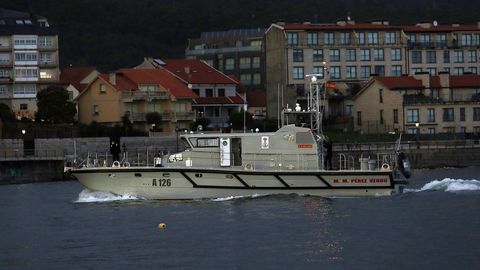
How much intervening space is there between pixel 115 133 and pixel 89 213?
Result: 43.5 m

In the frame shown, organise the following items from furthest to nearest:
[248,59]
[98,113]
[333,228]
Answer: [248,59] → [98,113] → [333,228]

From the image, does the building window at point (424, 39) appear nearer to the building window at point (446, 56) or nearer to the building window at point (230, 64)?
the building window at point (446, 56)

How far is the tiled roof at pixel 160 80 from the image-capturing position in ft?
367

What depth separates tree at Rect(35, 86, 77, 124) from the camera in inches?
4208

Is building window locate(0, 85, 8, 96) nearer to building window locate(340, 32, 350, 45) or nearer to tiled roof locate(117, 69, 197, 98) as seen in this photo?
tiled roof locate(117, 69, 197, 98)

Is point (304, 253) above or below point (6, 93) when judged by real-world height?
below

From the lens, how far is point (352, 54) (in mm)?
123625

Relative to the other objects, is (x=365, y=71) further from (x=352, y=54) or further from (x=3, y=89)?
(x=3, y=89)

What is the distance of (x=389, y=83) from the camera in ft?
368

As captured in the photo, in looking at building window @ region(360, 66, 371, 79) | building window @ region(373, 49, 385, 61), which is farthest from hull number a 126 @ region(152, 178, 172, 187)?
building window @ region(373, 49, 385, 61)

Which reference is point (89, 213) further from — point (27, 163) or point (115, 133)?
point (115, 133)

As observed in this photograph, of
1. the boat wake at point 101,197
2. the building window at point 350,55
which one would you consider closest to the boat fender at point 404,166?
the boat wake at point 101,197

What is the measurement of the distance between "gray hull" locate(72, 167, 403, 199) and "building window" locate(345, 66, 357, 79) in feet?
205

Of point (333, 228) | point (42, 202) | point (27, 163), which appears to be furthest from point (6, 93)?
point (333, 228)
